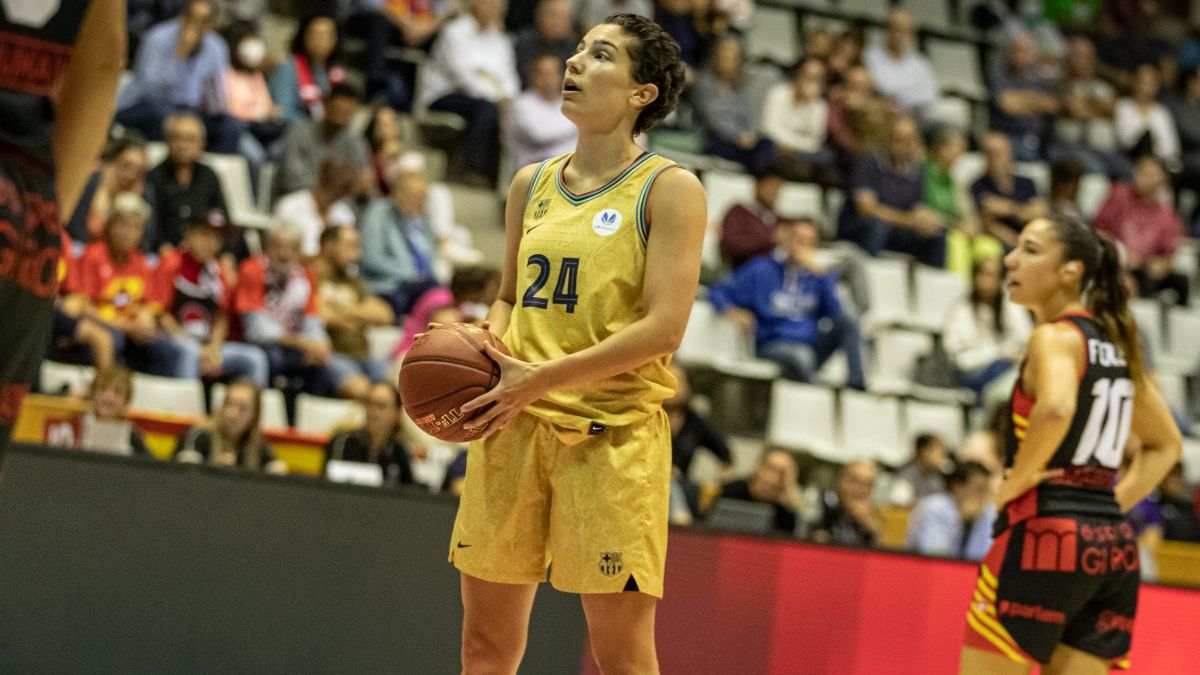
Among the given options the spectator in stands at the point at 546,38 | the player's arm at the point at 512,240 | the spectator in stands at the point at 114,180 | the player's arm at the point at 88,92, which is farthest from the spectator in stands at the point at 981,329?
the player's arm at the point at 88,92

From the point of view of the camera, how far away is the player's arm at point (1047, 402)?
4086mm

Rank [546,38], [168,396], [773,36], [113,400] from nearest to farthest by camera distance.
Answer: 1. [113,400]
2. [168,396]
3. [546,38]
4. [773,36]

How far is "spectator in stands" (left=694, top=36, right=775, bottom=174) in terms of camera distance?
11852 mm

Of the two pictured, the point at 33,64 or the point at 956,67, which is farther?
the point at 956,67

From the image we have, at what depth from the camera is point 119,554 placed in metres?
4.99

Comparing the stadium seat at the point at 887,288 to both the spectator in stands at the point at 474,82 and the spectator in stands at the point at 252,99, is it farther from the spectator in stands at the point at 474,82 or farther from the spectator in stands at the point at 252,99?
the spectator in stands at the point at 252,99

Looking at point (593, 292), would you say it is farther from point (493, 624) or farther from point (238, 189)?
point (238, 189)

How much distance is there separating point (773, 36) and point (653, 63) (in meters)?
10.3

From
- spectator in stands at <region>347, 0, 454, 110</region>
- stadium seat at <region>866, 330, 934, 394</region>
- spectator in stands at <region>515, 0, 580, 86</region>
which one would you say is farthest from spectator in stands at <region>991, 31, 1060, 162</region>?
spectator in stands at <region>347, 0, 454, 110</region>

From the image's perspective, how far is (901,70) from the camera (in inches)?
528

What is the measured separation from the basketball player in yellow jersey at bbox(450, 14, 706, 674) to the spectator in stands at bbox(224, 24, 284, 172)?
6.71 meters

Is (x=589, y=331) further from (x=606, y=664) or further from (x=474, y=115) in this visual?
(x=474, y=115)

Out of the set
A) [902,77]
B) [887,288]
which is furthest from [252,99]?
[902,77]

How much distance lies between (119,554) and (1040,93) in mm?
11185
